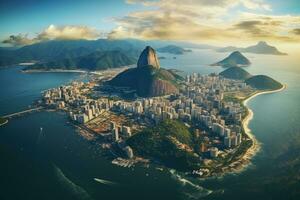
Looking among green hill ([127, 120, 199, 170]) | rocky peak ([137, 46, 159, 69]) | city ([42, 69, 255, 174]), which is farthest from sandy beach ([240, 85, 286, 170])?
rocky peak ([137, 46, 159, 69])

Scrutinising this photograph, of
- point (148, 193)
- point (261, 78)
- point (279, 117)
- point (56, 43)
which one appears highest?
point (56, 43)

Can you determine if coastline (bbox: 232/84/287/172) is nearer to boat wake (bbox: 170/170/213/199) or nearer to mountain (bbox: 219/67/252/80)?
boat wake (bbox: 170/170/213/199)

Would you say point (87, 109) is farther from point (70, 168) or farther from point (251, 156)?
point (251, 156)

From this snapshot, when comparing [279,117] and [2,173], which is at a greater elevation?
[279,117]

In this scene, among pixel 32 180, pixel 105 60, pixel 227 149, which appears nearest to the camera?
pixel 32 180

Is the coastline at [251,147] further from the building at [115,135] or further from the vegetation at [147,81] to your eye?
the vegetation at [147,81]

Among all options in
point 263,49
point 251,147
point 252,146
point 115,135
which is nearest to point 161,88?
point 115,135

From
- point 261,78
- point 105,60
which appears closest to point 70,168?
point 261,78
